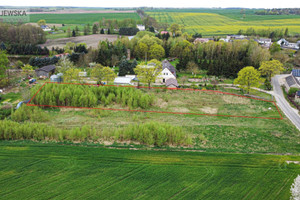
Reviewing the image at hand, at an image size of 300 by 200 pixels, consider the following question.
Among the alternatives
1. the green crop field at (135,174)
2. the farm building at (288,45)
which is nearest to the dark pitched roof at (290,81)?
the green crop field at (135,174)

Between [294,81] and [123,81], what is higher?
[294,81]

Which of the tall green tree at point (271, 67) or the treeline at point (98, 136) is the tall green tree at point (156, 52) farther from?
the treeline at point (98, 136)

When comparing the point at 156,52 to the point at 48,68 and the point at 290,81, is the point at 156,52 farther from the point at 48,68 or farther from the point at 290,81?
the point at 290,81

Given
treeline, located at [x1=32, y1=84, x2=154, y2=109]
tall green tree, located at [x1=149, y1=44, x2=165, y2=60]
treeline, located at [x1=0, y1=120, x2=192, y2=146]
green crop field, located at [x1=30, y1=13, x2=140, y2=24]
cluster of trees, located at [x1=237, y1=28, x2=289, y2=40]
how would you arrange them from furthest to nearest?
green crop field, located at [x1=30, y1=13, x2=140, y2=24]
cluster of trees, located at [x1=237, y1=28, x2=289, y2=40]
tall green tree, located at [x1=149, y1=44, x2=165, y2=60]
treeline, located at [x1=32, y1=84, x2=154, y2=109]
treeline, located at [x1=0, y1=120, x2=192, y2=146]

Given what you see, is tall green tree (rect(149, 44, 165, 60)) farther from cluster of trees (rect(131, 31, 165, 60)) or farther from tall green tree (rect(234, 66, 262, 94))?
tall green tree (rect(234, 66, 262, 94))

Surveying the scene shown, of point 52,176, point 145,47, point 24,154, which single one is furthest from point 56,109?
point 145,47

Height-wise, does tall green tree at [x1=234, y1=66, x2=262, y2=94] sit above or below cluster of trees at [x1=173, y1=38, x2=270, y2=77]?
below

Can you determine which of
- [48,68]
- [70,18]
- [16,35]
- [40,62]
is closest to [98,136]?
[48,68]

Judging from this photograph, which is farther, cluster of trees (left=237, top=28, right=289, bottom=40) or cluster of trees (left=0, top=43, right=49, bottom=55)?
cluster of trees (left=237, top=28, right=289, bottom=40)

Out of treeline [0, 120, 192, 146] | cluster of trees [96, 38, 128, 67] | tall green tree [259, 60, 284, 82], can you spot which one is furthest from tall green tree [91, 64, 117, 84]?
tall green tree [259, 60, 284, 82]
